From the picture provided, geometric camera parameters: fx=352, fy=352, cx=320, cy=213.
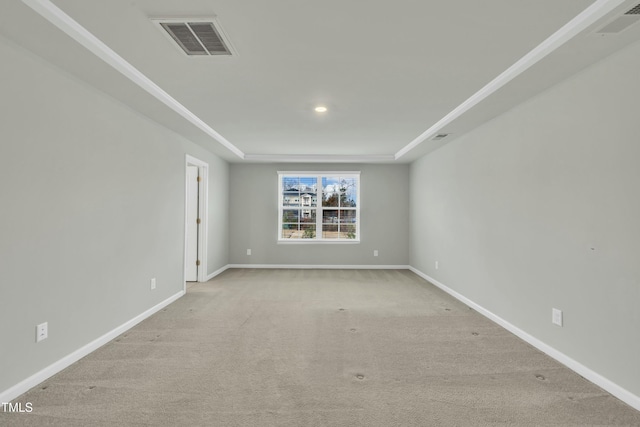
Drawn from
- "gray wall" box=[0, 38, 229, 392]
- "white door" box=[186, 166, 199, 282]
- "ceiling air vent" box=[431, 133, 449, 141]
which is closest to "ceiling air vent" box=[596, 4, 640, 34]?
"ceiling air vent" box=[431, 133, 449, 141]

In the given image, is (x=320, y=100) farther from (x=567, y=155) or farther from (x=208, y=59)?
(x=567, y=155)

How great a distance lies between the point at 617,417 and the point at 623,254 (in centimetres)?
100

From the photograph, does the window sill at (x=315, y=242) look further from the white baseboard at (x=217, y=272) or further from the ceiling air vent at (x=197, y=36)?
the ceiling air vent at (x=197, y=36)

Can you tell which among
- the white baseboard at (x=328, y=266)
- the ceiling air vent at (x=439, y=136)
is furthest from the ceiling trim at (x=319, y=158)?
the white baseboard at (x=328, y=266)

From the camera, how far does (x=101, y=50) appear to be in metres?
2.46

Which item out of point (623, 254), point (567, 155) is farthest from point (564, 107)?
point (623, 254)

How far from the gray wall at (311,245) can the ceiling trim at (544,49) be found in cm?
347

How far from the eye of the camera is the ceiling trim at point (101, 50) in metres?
1.96

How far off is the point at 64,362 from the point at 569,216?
4.10m

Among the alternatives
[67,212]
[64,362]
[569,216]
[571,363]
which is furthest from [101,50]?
[571,363]

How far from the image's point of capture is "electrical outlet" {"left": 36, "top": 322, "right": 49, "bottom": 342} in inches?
96.7

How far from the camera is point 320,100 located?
3635 mm

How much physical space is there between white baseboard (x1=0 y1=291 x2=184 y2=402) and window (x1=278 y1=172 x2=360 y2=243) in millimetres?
4040

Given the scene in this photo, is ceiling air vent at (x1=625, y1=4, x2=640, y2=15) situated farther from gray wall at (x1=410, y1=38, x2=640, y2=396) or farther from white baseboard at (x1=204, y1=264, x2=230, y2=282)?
white baseboard at (x1=204, y1=264, x2=230, y2=282)
